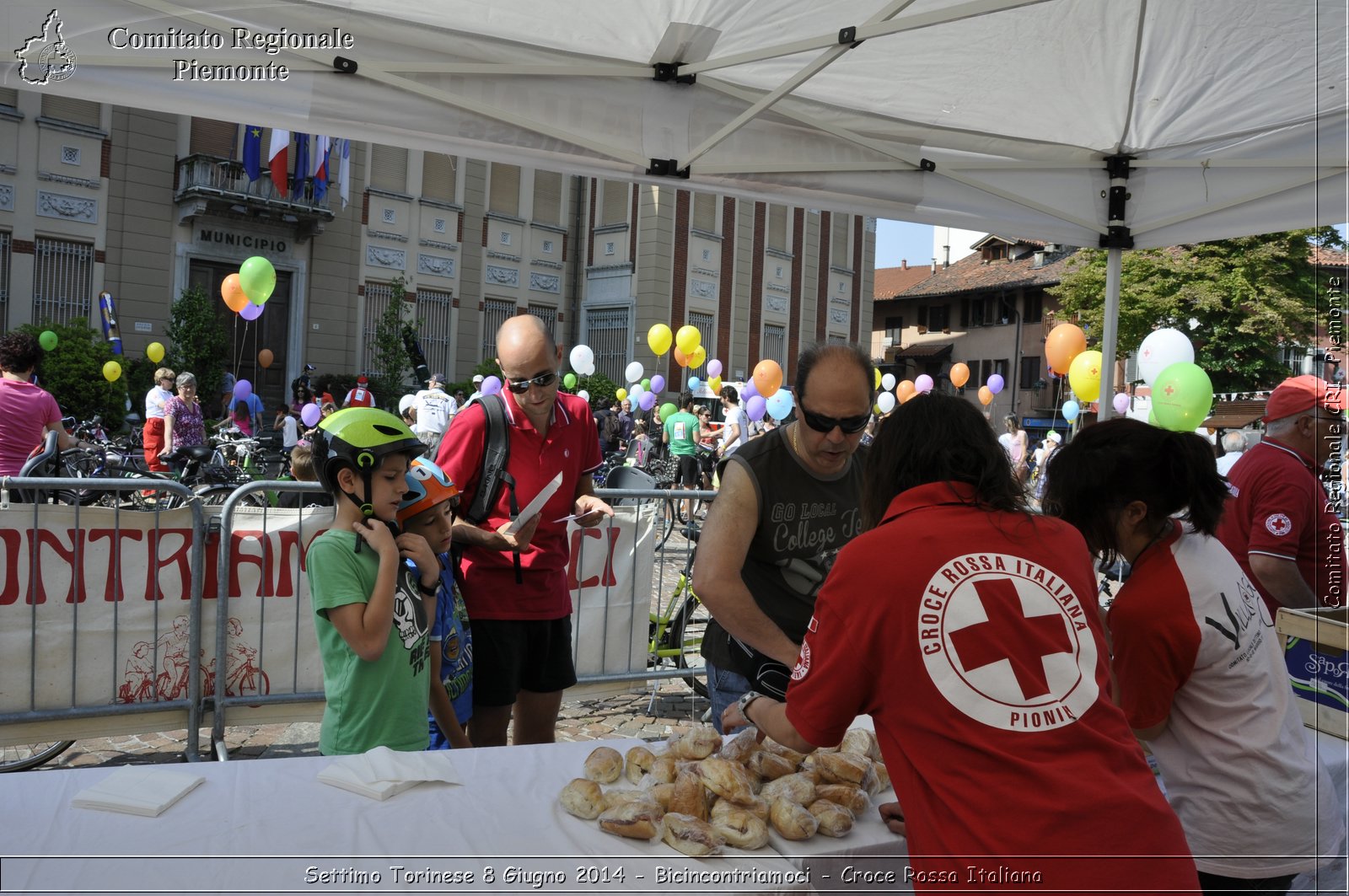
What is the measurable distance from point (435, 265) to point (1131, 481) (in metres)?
27.7

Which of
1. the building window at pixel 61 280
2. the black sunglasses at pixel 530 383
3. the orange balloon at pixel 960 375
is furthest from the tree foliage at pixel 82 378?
the orange balloon at pixel 960 375

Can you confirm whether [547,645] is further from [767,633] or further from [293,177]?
[293,177]

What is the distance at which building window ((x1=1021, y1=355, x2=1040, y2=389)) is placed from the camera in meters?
48.4

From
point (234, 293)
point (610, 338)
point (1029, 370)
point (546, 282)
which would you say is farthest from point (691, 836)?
point (1029, 370)

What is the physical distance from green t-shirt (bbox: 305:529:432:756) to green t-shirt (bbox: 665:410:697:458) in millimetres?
13149

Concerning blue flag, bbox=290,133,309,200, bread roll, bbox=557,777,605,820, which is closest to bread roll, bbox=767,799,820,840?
bread roll, bbox=557,777,605,820

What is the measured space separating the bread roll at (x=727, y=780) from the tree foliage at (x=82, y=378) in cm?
1846

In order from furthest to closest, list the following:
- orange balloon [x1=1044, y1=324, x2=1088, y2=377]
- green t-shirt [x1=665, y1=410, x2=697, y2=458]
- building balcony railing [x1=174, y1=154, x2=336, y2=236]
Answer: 1. building balcony railing [x1=174, y1=154, x2=336, y2=236]
2. green t-shirt [x1=665, y1=410, x2=697, y2=458]
3. orange balloon [x1=1044, y1=324, x2=1088, y2=377]

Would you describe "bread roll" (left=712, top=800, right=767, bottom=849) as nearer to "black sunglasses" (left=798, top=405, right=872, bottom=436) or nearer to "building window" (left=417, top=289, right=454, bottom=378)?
"black sunglasses" (left=798, top=405, right=872, bottom=436)

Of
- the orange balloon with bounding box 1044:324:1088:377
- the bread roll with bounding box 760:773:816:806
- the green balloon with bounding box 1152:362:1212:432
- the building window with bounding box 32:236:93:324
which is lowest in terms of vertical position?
the bread roll with bounding box 760:773:816:806

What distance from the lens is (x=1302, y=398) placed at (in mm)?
4320

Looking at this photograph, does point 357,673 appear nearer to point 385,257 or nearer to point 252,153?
point 252,153

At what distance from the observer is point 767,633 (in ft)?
8.75

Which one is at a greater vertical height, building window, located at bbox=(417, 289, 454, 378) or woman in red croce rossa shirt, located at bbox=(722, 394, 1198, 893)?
building window, located at bbox=(417, 289, 454, 378)
